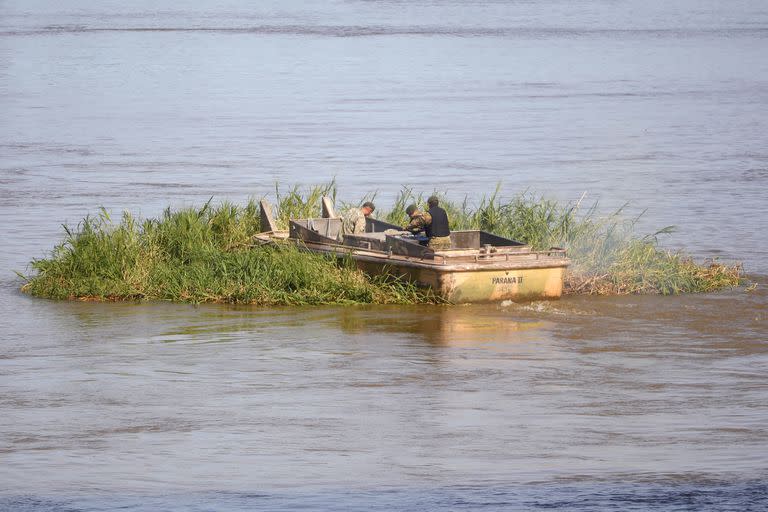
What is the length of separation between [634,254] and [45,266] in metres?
9.07

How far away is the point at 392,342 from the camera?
65.1ft

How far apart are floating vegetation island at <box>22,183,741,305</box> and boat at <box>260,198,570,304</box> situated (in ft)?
0.77

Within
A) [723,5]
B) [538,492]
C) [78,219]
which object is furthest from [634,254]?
[723,5]

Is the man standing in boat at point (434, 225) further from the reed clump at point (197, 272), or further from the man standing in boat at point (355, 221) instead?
the man standing in boat at point (355, 221)

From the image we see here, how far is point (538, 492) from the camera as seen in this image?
1337 cm

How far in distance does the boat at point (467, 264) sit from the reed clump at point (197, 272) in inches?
9.7

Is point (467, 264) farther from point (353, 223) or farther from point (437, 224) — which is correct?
point (353, 223)

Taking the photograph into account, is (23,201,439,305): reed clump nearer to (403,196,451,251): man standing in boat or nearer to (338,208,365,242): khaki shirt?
(403,196,451,251): man standing in boat

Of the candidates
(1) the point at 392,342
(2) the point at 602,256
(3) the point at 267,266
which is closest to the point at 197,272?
(3) the point at 267,266

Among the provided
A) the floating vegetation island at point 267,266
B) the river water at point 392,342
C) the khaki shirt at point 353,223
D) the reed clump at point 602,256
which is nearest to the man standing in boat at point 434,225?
the floating vegetation island at point 267,266

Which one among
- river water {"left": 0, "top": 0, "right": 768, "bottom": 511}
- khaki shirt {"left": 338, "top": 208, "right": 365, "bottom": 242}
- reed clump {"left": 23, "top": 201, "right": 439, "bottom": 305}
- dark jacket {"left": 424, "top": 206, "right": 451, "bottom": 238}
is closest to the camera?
river water {"left": 0, "top": 0, "right": 768, "bottom": 511}

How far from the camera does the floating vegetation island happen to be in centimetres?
2220

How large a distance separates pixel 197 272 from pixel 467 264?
14.0 ft

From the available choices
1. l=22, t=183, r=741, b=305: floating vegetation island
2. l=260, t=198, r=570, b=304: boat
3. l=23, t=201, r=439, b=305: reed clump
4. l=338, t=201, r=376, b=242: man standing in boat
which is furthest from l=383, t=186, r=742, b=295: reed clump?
l=23, t=201, r=439, b=305: reed clump
